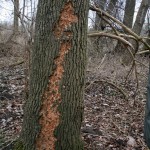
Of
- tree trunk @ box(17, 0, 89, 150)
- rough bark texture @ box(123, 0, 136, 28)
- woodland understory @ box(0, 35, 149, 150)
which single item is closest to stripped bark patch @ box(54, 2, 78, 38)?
tree trunk @ box(17, 0, 89, 150)

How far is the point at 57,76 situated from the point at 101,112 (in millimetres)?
2303

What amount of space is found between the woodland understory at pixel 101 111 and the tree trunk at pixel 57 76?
619 mm

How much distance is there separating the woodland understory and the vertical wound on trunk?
65 cm

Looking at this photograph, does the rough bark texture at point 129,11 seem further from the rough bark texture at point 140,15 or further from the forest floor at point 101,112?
the forest floor at point 101,112

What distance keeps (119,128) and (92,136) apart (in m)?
0.62

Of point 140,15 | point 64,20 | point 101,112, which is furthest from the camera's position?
point 140,15

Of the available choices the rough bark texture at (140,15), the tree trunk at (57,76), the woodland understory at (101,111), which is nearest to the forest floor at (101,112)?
the woodland understory at (101,111)

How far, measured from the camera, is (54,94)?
114 inches

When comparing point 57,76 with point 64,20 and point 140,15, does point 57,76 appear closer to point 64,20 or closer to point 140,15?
point 64,20

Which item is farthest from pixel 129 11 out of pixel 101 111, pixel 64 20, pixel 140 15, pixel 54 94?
pixel 54 94

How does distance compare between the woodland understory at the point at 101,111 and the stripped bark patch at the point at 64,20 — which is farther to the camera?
the woodland understory at the point at 101,111

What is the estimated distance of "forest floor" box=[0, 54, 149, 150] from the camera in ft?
12.4

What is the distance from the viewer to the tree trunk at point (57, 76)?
2.81 m

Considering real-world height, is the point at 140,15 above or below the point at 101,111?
above
